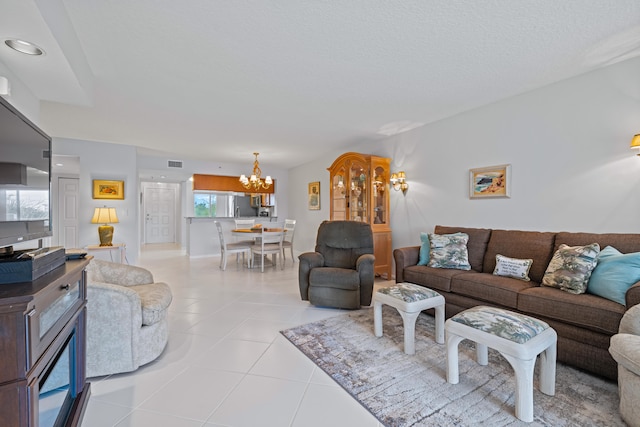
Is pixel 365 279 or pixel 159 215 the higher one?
pixel 159 215

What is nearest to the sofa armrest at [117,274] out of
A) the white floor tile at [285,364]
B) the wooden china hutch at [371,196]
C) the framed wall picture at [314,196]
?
the white floor tile at [285,364]

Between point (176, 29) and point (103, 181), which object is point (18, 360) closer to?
point (176, 29)

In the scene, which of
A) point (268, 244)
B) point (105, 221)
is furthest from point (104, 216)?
point (268, 244)

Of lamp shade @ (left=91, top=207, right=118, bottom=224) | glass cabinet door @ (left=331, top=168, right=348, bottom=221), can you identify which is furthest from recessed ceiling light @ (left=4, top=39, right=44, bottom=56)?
glass cabinet door @ (left=331, top=168, right=348, bottom=221)

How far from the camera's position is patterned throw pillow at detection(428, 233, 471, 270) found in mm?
3088

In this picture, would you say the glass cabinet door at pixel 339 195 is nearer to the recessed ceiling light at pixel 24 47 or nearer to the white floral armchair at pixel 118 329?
the white floral armchair at pixel 118 329

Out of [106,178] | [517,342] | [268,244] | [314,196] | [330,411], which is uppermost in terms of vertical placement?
[106,178]

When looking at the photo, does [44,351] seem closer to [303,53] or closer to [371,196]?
A: [303,53]

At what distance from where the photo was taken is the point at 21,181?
1.28m

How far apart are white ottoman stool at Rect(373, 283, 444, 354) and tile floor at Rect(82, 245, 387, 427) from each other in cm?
72

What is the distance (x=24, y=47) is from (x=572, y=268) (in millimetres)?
4106

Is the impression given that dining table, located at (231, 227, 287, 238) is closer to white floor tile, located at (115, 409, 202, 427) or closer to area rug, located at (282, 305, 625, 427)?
area rug, located at (282, 305, 625, 427)

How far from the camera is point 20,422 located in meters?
0.88

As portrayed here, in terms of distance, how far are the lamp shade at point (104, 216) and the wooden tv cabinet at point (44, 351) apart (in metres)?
3.97
